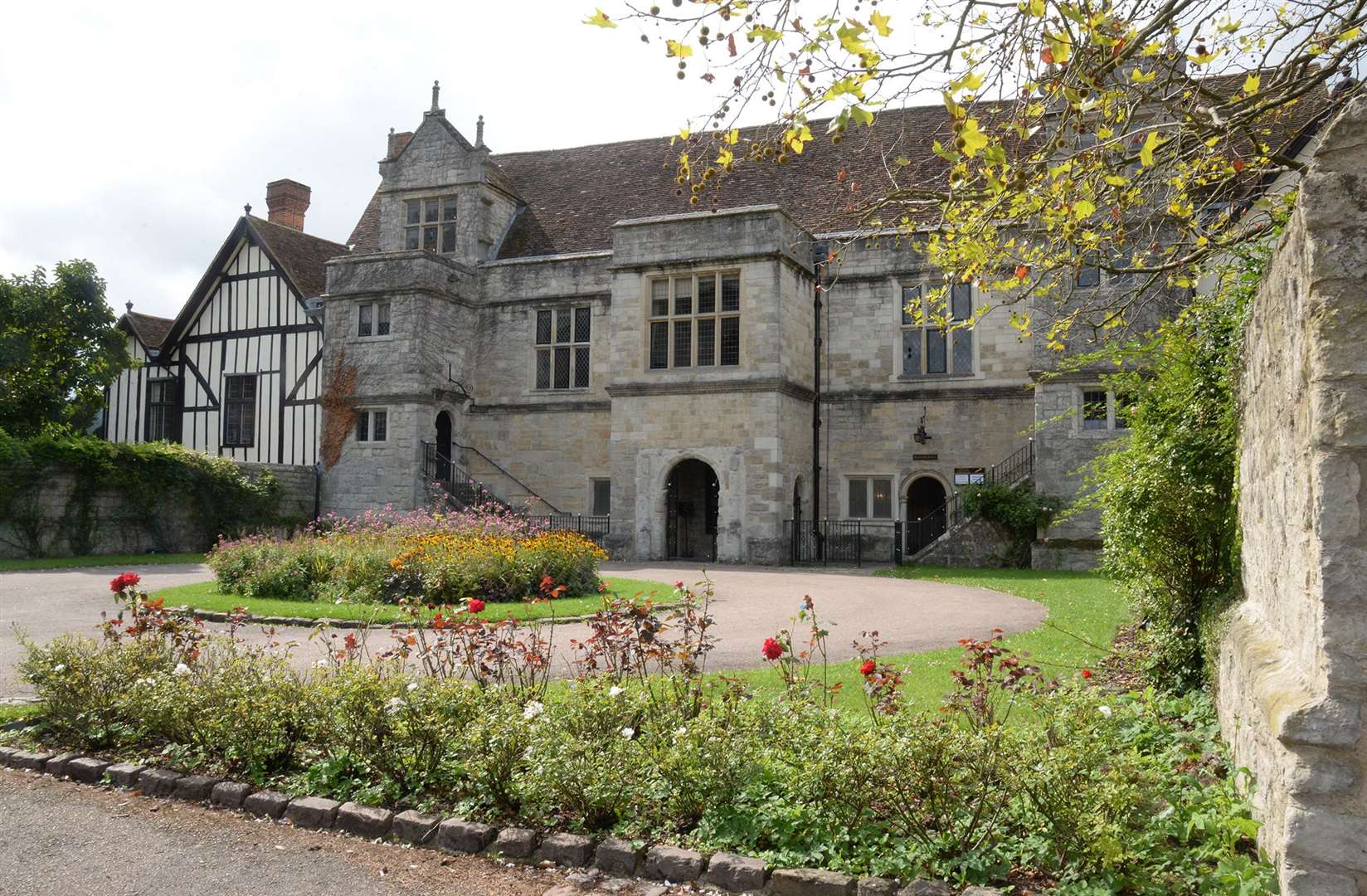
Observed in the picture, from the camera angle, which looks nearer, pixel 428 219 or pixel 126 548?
pixel 126 548

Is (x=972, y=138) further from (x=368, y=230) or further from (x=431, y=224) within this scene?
(x=368, y=230)

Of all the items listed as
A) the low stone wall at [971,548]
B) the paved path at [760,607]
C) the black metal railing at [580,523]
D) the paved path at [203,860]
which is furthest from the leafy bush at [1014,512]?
the paved path at [203,860]

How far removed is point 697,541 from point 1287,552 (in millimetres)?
20766

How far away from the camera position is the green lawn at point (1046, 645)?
720cm

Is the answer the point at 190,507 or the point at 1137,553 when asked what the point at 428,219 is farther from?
the point at 1137,553

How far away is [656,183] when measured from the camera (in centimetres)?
2581

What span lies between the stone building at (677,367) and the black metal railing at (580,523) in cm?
A: 22

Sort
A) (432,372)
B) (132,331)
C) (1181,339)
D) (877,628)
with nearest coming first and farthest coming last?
(1181,339)
(877,628)
(432,372)
(132,331)

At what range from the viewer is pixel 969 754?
4242 millimetres

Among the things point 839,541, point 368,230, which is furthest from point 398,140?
point 839,541

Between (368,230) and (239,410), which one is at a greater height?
(368,230)

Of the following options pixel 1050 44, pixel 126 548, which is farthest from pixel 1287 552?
pixel 126 548

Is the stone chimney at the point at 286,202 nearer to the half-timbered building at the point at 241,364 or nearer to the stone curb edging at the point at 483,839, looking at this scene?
the half-timbered building at the point at 241,364

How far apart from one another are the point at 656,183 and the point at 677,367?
631cm
